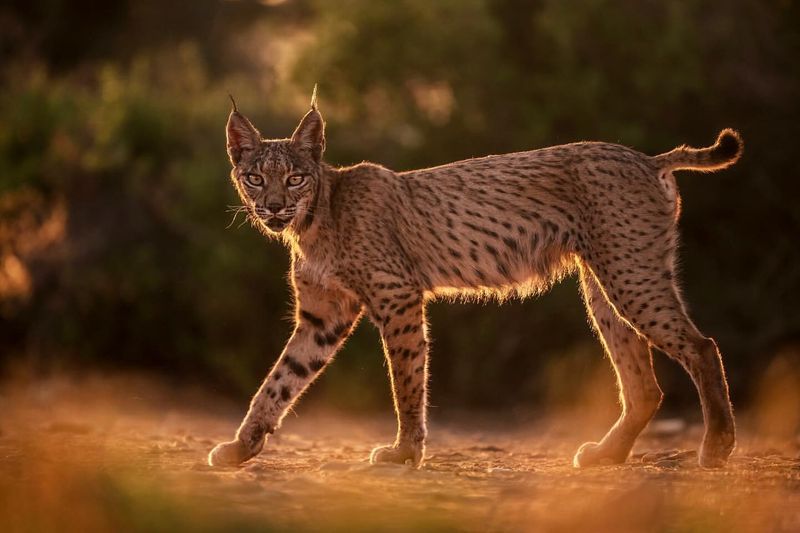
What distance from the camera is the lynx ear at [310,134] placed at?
350 inches

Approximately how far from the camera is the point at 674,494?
21.5 ft

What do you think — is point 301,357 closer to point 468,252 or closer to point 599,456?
point 468,252

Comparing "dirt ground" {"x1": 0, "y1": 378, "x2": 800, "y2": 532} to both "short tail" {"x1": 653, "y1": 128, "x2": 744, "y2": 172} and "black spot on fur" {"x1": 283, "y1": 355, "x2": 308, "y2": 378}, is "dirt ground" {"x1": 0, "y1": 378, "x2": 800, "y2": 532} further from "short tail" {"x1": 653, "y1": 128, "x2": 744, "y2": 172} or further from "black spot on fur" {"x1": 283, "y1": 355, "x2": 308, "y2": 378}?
"short tail" {"x1": 653, "y1": 128, "x2": 744, "y2": 172}

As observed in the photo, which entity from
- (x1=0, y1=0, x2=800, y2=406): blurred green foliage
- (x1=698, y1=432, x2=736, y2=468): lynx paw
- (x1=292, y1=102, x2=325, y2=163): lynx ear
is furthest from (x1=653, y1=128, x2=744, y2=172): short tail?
(x1=0, y1=0, x2=800, y2=406): blurred green foliage

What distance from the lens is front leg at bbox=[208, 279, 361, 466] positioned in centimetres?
844

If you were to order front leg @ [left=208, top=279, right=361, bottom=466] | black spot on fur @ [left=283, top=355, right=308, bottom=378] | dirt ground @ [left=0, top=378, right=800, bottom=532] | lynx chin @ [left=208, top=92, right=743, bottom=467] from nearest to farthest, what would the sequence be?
dirt ground @ [left=0, top=378, right=800, bottom=532] → lynx chin @ [left=208, top=92, right=743, bottom=467] → front leg @ [left=208, top=279, right=361, bottom=466] → black spot on fur @ [left=283, top=355, right=308, bottom=378]

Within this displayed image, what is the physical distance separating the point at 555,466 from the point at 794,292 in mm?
8149

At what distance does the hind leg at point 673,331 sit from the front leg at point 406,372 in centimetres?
129

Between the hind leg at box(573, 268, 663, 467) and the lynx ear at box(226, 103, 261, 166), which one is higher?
the lynx ear at box(226, 103, 261, 166)

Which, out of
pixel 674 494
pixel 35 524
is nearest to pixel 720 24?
pixel 674 494

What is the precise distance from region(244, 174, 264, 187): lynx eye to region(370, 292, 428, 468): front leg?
115 centimetres

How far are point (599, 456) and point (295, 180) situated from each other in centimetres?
275

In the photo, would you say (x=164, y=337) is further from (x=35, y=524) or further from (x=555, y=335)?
(x=35, y=524)

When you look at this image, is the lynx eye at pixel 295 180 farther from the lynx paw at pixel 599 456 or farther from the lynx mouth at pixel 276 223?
the lynx paw at pixel 599 456
